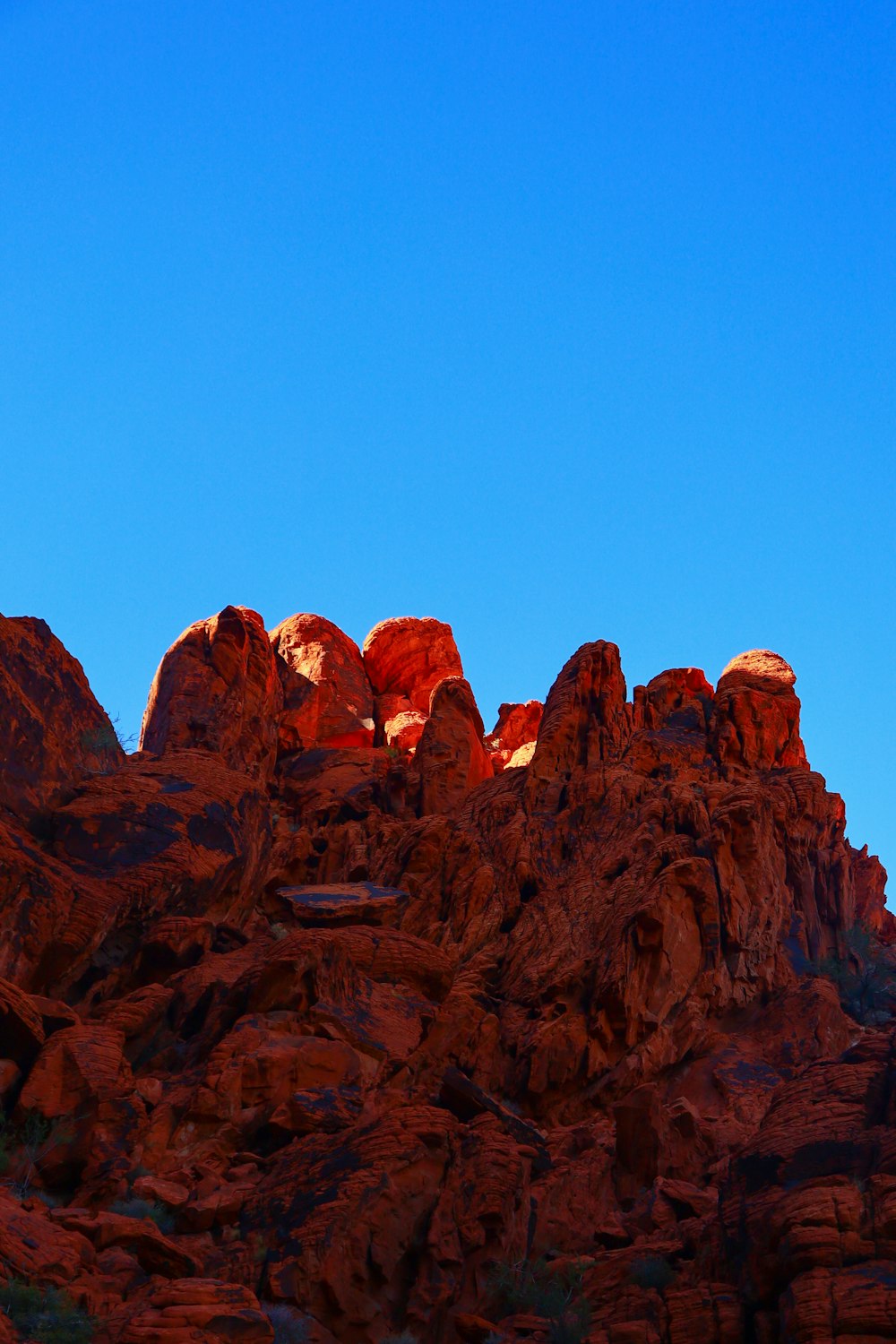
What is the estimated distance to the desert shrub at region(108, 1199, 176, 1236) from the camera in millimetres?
Result: 25328

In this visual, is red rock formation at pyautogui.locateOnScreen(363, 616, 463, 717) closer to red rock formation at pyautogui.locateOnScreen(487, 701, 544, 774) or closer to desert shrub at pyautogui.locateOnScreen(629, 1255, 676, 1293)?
red rock formation at pyautogui.locateOnScreen(487, 701, 544, 774)

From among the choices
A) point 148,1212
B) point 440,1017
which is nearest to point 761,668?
point 440,1017

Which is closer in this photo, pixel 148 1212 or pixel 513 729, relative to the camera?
pixel 148 1212

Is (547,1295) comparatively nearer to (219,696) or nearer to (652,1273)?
(652,1273)

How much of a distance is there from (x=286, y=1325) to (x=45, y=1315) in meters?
4.36

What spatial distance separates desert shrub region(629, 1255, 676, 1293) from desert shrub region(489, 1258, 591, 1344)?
925mm

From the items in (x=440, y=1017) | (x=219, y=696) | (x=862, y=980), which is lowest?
(x=440, y=1017)

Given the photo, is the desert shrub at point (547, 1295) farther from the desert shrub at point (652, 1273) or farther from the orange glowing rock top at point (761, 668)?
the orange glowing rock top at point (761, 668)

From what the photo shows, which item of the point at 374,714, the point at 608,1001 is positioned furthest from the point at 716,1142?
the point at 374,714

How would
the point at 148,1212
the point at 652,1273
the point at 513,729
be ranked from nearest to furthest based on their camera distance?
the point at 652,1273, the point at 148,1212, the point at 513,729

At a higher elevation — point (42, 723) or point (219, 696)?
point (219, 696)

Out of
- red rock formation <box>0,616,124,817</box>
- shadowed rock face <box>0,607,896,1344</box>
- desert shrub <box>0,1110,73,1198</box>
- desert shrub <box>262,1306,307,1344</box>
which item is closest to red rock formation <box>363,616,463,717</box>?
shadowed rock face <box>0,607,896,1344</box>

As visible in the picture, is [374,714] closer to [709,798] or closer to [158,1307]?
[709,798]

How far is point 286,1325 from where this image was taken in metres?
23.2
